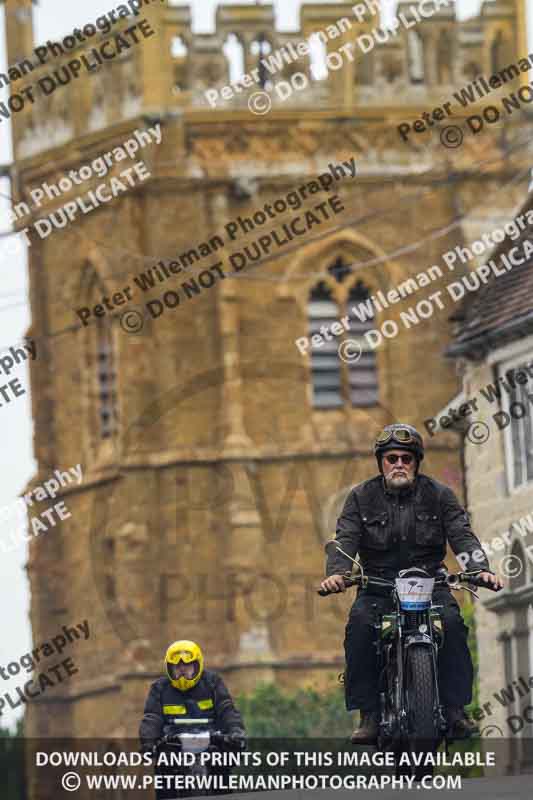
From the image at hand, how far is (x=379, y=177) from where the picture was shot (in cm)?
6016

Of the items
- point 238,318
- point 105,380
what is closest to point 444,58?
point 238,318

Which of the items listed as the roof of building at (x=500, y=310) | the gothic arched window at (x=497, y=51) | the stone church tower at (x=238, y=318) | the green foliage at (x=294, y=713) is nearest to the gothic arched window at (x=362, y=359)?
the stone church tower at (x=238, y=318)

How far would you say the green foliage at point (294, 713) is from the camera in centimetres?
5191

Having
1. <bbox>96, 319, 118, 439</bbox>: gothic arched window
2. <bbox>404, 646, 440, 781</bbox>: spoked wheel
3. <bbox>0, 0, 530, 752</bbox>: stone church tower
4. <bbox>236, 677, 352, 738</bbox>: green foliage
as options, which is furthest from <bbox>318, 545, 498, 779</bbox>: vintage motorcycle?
<bbox>96, 319, 118, 439</bbox>: gothic arched window

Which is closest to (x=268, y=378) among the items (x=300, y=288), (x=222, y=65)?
(x=300, y=288)

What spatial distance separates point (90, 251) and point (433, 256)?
5.94 m

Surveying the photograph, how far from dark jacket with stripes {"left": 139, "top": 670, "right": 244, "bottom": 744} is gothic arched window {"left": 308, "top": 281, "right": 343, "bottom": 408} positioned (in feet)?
126

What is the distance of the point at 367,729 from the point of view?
1898 cm

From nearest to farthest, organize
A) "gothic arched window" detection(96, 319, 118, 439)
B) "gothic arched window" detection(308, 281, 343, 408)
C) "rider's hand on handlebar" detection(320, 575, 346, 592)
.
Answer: "rider's hand on handlebar" detection(320, 575, 346, 592), "gothic arched window" detection(308, 281, 343, 408), "gothic arched window" detection(96, 319, 118, 439)

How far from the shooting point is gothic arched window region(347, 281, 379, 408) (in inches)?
2372

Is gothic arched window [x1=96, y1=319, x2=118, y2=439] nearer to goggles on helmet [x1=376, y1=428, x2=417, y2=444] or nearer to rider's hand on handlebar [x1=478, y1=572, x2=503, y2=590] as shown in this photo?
goggles on helmet [x1=376, y1=428, x2=417, y2=444]

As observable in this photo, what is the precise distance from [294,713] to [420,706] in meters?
35.5

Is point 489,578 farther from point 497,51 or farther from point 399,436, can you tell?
point 497,51

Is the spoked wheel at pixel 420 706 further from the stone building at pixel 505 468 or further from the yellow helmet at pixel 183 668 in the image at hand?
the stone building at pixel 505 468
